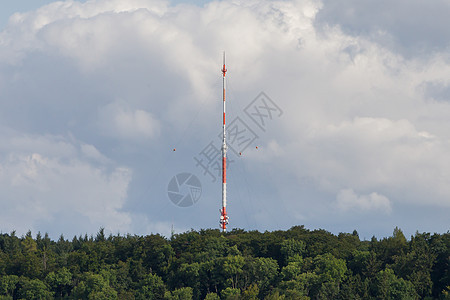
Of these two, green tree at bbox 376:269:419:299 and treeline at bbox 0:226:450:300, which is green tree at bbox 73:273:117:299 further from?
green tree at bbox 376:269:419:299

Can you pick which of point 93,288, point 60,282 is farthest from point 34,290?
point 93,288

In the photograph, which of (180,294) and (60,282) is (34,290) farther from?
(180,294)

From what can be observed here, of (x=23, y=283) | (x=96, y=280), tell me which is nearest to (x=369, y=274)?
(x=96, y=280)

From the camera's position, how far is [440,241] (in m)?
122

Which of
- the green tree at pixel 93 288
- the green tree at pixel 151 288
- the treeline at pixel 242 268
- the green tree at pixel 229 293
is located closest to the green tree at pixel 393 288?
the treeline at pixel 242 268

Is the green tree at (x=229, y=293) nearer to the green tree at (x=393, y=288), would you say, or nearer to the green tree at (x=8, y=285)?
the green tree at (x=393, y=288)

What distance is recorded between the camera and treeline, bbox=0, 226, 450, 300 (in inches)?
4596

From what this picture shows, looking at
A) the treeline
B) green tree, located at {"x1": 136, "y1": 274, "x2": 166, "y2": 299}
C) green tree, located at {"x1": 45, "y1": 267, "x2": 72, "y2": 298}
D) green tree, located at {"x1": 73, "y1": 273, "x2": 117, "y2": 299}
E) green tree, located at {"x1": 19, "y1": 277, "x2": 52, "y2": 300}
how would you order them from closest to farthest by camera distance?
the treeline
green tree, located at {"x1": 73, "y1": 273, "x2": 117, "y2": 299}
green tree, located at {"x1": 136, "y1": 274, "x2": 166, "y2": 299}
green tree, located at {"x1": 19, "y1": 277, "x2": 52, "y2": 300}
green tree, located at {"x1": 45, "y1": 267, "x2": 72, "y2": 298}

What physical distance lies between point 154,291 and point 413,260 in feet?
137

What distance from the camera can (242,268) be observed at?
124938 millimetres

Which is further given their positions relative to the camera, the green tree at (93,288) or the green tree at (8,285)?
the green tree at (8,285)

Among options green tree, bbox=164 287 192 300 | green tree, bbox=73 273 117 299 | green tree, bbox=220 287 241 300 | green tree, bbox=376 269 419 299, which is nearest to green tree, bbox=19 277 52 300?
green tree, bbox=73 273 117 299

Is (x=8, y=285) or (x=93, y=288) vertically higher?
(x=8, y=285)

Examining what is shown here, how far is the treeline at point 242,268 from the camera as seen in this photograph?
383ft
